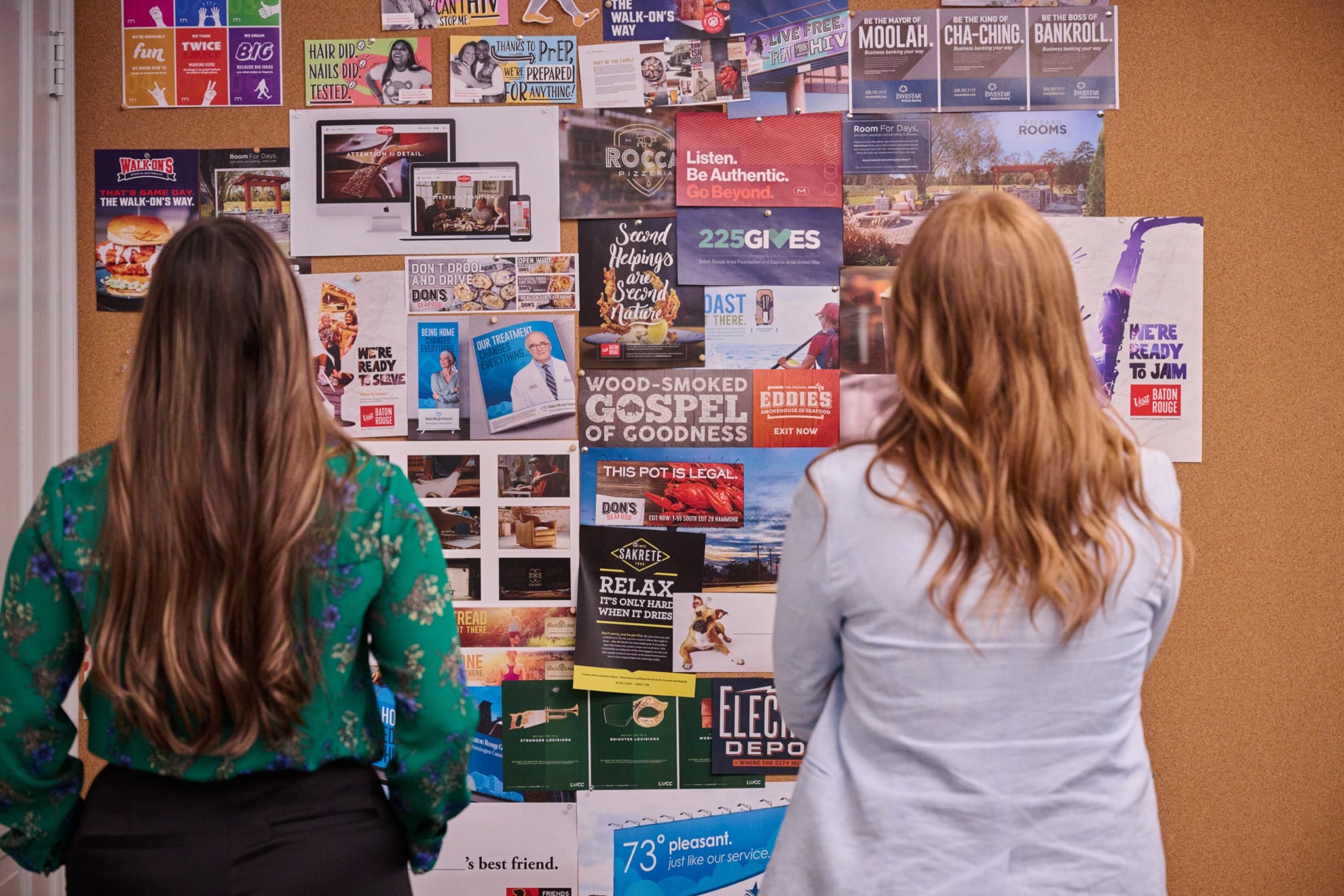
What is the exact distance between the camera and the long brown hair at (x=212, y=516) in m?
0.99

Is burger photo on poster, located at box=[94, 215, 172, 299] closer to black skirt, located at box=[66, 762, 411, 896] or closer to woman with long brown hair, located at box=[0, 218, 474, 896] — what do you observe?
woman with long brown hair, located at box=[0, 218, 474, 896]

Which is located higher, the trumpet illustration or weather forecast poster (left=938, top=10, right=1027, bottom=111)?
weather forecast poster (left=938, top=10, right=1027, bottom=111)

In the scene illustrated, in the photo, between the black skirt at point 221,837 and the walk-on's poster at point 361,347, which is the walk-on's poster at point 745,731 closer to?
the walk-on's poster at point 361,347

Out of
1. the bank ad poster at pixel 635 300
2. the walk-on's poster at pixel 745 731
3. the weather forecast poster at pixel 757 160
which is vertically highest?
the weather forecast poster at pixel 757 160

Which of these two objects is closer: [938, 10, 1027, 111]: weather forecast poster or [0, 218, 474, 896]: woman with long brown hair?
[0, 218, 474, 896]: woman with long brown hair

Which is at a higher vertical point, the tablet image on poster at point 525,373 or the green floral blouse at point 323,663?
the tablet image on poster at point 525,373

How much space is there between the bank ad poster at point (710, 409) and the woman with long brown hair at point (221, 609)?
1.02 m

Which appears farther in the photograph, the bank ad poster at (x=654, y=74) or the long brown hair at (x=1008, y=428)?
the bank ad poster at (x=654, y=74)

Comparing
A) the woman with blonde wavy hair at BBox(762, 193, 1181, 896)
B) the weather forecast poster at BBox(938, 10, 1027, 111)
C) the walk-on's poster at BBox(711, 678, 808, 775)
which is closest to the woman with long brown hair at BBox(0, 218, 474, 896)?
the woman with blonde wavy hair at BBox(762, 193, 1181, 896)

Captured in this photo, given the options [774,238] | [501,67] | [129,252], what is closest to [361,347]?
[129,252]

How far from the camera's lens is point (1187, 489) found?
2129mm

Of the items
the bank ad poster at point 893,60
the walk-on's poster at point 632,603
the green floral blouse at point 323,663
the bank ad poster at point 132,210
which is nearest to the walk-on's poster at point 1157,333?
the bank ad poster at point 893,60

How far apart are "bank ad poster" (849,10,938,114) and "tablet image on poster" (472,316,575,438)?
84 centimetres

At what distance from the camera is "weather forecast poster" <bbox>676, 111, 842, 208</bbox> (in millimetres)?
2100
